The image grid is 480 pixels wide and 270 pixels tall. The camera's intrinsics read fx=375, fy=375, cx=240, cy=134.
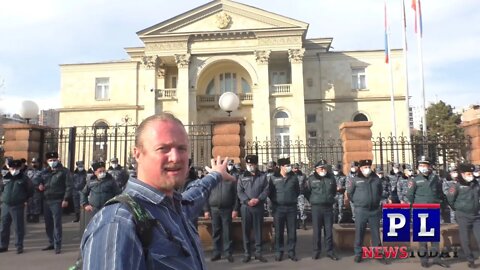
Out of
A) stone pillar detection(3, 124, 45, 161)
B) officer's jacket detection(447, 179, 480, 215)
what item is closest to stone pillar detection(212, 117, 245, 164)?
officer's jacket detection(447, 179, 480, 215)

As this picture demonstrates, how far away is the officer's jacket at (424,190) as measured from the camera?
8336 mm

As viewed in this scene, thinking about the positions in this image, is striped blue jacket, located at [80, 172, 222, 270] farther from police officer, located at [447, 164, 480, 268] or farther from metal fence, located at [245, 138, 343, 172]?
metal fence, located at [245, 138, 343, 172]

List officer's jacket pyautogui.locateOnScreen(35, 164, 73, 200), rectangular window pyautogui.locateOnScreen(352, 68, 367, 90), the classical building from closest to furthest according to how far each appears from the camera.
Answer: officer's jacket pyautogui.locateOnScreen(35, 164, 73, 200)
the classical building
rectangular window pyautogui.locateOnScreen(352, 68, 367, 90)

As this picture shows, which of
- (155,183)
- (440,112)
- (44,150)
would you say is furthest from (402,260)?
(440,112)

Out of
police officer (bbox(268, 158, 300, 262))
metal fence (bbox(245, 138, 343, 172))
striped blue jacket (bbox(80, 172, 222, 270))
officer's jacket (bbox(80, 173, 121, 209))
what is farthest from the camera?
metal fence (bbox(245, 138, 343, 172))

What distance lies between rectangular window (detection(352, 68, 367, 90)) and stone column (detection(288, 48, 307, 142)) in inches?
234

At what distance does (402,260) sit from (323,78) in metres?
29.4

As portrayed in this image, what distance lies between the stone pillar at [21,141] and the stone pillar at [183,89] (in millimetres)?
20498

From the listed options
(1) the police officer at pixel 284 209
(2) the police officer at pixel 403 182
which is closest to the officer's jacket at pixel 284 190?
(1) the police officer at pixel 284 209

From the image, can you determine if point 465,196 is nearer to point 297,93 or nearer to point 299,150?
point 299,150

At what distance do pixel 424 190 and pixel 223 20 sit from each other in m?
28.5

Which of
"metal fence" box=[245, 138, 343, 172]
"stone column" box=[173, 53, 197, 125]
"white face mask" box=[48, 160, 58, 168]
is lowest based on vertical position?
"white face mask" box=[48, 160, 58, 168]

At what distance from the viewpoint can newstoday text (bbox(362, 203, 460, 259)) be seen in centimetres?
759

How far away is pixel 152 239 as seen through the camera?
153cm
